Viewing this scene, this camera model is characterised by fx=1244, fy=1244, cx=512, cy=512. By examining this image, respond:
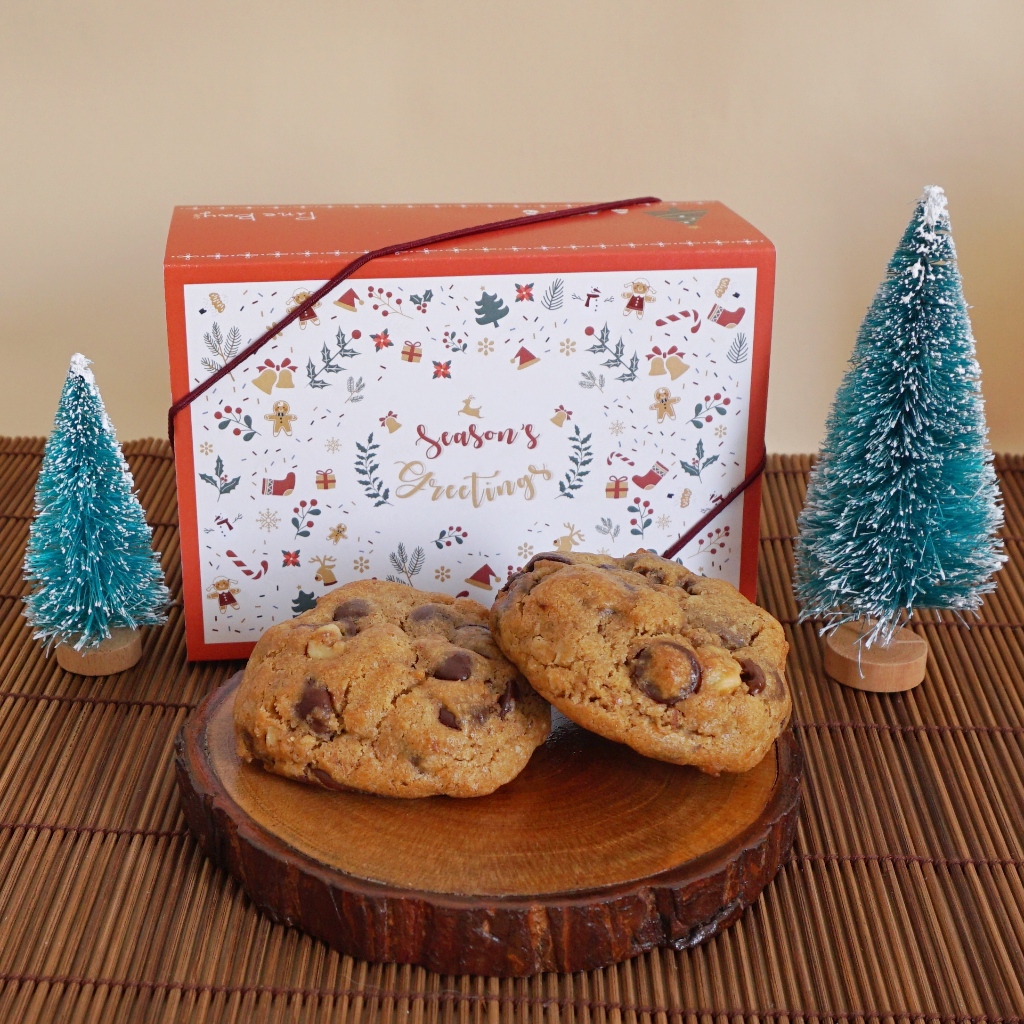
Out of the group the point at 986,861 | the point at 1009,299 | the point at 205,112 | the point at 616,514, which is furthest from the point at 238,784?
the point at 1009,299

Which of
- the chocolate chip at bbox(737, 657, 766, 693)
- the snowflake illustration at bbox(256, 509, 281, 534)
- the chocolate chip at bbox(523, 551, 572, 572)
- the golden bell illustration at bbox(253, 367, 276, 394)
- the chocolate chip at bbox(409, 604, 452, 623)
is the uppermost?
the golden bell illustration at bbox(253, 367, 276, 394)

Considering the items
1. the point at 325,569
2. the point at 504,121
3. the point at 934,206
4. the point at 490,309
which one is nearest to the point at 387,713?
the point at 325,569

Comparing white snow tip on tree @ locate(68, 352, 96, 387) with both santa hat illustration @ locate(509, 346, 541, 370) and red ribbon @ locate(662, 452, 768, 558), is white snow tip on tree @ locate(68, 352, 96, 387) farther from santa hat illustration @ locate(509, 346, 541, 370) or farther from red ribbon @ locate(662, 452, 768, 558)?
red ribbon @ locate(662, 452, 768, 558)

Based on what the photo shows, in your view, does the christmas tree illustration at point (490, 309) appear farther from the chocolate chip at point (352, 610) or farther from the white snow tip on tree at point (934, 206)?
the white snow tip on tree at point (934, 206)

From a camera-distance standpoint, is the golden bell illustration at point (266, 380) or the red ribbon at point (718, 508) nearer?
the golden bell illustration at point (266, 380)

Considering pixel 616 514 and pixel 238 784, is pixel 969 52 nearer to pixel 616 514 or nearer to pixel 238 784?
pixel 616 514

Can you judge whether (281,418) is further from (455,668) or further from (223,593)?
(455,668)

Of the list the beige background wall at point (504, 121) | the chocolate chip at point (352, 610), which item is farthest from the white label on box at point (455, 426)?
the beige background wall at point (504, 121)

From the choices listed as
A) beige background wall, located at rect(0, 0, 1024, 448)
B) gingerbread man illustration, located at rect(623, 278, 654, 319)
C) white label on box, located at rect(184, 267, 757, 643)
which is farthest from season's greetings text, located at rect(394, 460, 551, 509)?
beige background wall, located at rect(0, 0, 1024, 448)
